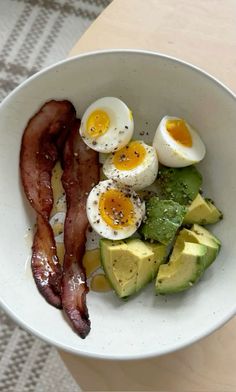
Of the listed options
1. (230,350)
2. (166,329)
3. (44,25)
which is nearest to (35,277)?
(166,329)

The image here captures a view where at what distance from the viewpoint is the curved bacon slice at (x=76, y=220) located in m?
1.17

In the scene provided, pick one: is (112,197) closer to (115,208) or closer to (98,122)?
(115,208)

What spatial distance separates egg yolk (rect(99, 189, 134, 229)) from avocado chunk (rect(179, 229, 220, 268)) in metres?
0.11

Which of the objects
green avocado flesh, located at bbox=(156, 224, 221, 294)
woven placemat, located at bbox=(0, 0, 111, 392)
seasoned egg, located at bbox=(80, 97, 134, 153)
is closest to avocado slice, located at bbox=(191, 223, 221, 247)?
green avocado flesh, located at bbox=(156, 224, 221, 294)

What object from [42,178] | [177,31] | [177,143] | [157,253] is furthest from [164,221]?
[177,31]

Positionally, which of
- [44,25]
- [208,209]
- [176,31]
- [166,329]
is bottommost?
[44,25]

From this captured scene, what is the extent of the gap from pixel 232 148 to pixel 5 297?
1.74 feet

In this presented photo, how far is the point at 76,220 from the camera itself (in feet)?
4.11

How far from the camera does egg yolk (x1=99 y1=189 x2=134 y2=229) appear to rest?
4.02 ft

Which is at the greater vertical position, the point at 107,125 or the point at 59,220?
the point at 107,125

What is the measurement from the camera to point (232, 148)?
3.98 ft

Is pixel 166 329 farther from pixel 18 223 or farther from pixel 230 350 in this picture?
pixel 18 223

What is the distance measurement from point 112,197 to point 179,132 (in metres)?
0.19

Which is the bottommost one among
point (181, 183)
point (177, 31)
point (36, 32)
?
point (36, 32)
